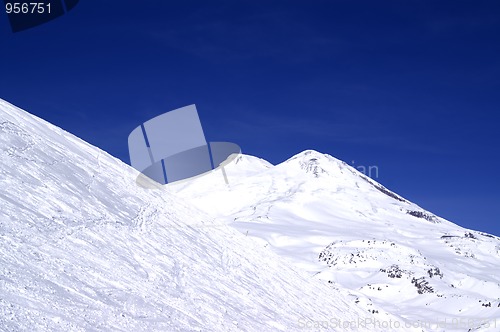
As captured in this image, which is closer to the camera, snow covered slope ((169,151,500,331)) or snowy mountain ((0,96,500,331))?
snowy mountain ((0,96,500,331))

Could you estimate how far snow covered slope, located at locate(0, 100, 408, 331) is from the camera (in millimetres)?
5992

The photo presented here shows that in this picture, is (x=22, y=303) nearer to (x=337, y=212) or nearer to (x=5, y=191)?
(x=5, y=191)

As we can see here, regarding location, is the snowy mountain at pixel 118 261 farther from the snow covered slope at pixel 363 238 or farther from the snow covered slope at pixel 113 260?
the snow covered slope at pixel 363 238

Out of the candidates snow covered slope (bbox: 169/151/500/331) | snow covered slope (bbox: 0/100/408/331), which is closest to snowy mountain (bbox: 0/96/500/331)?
snow covered slope (bbox: 0/100/408/331)

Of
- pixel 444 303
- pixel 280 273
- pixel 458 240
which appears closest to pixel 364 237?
pixel 458 240

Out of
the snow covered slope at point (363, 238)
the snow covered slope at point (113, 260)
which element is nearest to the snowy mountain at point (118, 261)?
the snow covered slope at point (113, 260)

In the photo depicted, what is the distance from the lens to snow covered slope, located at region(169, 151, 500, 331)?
3319 cm

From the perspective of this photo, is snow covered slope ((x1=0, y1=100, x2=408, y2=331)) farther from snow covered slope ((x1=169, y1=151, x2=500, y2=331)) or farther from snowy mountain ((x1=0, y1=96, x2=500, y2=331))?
snow covered slope ((x1=169, y1=151, x2=500, y2=331))

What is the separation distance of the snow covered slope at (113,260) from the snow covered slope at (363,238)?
12.3 feet

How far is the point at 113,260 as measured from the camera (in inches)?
302

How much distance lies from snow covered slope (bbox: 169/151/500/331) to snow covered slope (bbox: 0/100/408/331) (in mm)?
3740

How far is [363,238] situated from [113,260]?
161ft

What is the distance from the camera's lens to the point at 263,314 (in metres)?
9.10

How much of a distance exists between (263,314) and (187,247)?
2247 mm
